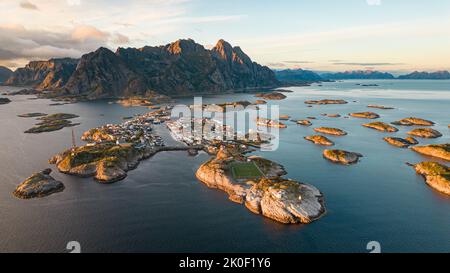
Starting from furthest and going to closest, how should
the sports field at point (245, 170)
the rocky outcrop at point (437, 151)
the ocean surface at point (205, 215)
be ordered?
the rocky outcrop at point (437, 151) < the sports field at point (245, 170) < the ocean surface at point (205, 215)

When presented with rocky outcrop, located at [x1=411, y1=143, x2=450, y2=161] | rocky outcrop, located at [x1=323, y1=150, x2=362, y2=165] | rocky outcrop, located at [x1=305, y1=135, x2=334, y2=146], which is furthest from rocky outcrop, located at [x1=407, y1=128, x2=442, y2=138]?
rocky outcrop, located at [x1=323, y1=150, x2=362, y2=165]

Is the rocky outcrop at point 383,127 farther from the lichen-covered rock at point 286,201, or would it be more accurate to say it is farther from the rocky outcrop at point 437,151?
the lichen-covered rock at point 286,201

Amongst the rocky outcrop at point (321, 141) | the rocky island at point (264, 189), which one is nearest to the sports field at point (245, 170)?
the rocky island at point (264, 189)

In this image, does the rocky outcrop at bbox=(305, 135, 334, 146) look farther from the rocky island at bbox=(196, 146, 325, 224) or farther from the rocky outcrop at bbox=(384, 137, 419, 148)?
the rocky island at bbox=(196, 146, 325, 224)

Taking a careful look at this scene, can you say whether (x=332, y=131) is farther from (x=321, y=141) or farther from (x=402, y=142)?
(x=402, y=142)

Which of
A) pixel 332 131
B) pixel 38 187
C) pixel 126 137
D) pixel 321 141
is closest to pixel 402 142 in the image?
pixel 332 131

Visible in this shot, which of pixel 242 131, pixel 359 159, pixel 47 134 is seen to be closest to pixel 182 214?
pixel 359 159
